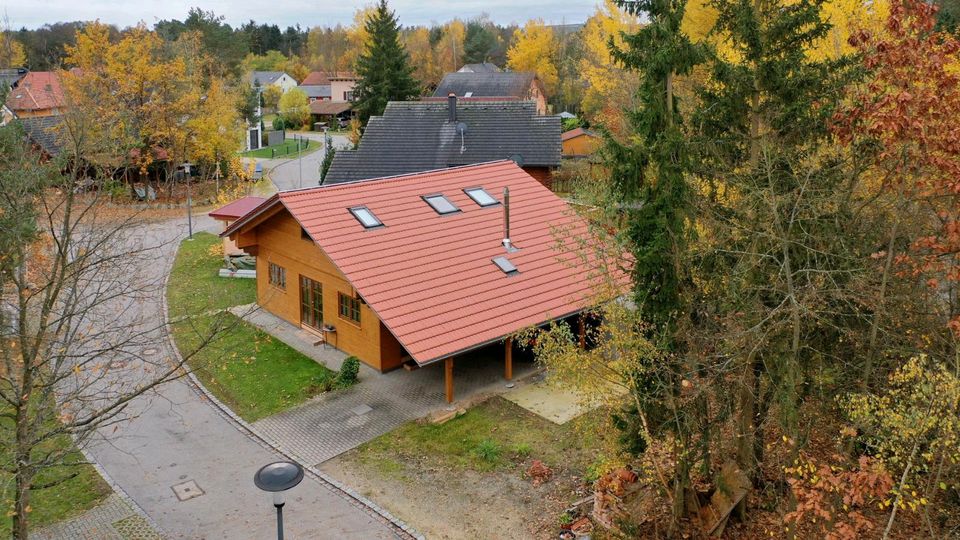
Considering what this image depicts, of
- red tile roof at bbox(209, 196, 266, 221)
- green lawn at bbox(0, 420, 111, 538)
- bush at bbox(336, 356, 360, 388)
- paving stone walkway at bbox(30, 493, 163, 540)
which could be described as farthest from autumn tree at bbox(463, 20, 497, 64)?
paving stone walkway at bbox(30, 493, 163, 540)

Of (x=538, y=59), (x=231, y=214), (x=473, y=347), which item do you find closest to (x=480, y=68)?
(x=538, y=59)

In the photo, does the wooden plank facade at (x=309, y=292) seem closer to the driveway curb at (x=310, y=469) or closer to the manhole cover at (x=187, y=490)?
the driveway curb at (x=310, y=469)

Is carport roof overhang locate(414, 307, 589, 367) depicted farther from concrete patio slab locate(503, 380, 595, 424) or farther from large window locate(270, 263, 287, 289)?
large window locate(270, 263, 287, 289)

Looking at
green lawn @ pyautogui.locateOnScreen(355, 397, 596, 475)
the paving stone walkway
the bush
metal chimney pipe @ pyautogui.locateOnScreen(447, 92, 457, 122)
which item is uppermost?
metal chimney pipe @ pyautogui.locateOnScreen(447, 92, 457, 122)

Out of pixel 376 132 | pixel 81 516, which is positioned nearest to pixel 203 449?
pixel 81 516

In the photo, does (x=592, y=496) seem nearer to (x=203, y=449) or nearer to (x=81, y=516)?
(x=203, y=449)

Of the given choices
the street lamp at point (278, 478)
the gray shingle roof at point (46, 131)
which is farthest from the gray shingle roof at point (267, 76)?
the street lamp at point (278, 478)

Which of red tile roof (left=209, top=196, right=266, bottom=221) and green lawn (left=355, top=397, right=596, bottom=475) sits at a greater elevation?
red tile roof (left=209, top=196, right=266, bottom=221)
